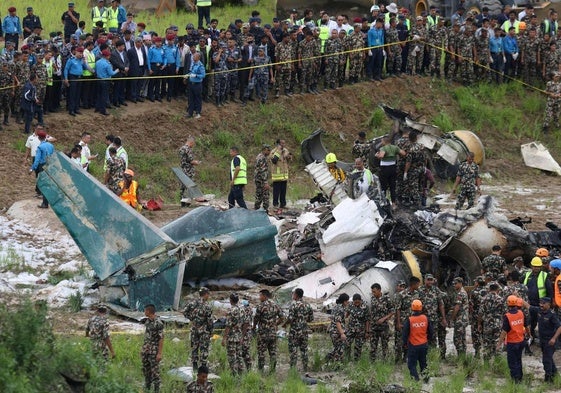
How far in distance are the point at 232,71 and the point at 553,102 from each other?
7.18 meters

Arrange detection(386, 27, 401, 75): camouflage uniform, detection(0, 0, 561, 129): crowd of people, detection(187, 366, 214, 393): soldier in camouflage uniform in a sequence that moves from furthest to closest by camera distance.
A: detection(386, 27, 401, 75): camouflage uniform
detection(0, 0, 561, 129): crowd of people
detection(187, 366, 214, 393): soldier in camouflage uniform

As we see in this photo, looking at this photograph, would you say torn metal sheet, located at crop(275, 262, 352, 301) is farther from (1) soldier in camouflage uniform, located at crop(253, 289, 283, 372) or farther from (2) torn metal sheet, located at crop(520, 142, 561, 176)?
(2) torn metal sheet, located at crop(520, 142, 561, 176)

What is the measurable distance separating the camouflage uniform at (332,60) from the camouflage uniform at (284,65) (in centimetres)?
89

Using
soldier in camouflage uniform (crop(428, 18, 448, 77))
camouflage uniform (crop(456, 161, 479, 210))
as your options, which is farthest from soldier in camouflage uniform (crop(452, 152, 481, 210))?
soldier in camouflage uniform (crop(428, 18, 448, 77))

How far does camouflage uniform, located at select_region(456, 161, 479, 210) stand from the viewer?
25219 millimetres

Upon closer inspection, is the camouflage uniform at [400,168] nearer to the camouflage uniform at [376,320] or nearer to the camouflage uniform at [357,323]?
the camouflage uniform at [376,320]

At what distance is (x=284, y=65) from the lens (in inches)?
1200

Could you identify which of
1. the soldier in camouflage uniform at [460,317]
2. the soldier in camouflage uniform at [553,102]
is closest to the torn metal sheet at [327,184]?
the soldier in camouflage uniform at [460,317]

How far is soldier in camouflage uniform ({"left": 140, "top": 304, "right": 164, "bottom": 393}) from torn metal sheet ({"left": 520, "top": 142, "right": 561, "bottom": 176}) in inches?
588

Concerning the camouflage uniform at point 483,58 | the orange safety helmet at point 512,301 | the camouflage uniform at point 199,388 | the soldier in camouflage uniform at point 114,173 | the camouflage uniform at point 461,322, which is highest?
the camouflage uniform at point 483,58

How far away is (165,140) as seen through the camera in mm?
28625

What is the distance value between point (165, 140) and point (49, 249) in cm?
626

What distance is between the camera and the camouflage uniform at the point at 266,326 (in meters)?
18.0

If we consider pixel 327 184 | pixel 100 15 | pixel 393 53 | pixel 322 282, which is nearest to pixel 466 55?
pixel 393 53
